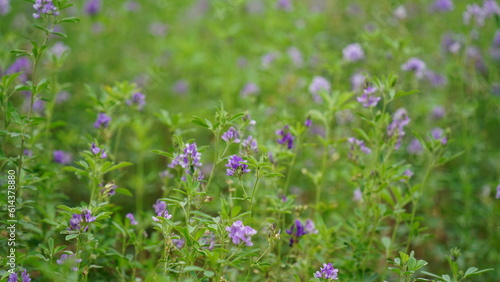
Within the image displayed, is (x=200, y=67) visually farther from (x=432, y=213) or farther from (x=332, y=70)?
(x=432, y=213)

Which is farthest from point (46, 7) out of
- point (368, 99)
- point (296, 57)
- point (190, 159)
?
point (296, 57)

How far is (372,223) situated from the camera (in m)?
2.47

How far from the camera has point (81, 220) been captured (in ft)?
6.14

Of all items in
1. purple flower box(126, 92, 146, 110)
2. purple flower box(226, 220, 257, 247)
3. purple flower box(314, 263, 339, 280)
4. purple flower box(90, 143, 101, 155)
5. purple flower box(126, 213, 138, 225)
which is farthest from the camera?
purple flower box(126, 92, 146, 110)

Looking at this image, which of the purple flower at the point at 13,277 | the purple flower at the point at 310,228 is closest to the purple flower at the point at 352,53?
the purple flower at the point at 310,228

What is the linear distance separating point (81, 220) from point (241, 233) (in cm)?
65

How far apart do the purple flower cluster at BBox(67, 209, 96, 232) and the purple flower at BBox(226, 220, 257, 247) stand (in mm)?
555

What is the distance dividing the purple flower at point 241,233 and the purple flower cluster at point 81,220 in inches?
21.9

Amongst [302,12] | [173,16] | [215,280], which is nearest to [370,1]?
[302,12]

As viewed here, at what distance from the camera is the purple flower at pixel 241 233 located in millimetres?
1738

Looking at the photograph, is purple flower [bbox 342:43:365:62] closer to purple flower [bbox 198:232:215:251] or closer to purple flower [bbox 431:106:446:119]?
purple flower [bbox 431:106:446:119]

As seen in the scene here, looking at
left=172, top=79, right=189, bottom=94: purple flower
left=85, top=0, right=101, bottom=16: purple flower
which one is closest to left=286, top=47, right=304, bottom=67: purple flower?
left=172, top=79, right=189, bottom=94: purple flower

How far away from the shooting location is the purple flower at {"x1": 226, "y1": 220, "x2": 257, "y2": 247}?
1.74 meters

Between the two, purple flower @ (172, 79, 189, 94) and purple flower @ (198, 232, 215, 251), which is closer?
purple flower @ (198, 232, 215, 251)
